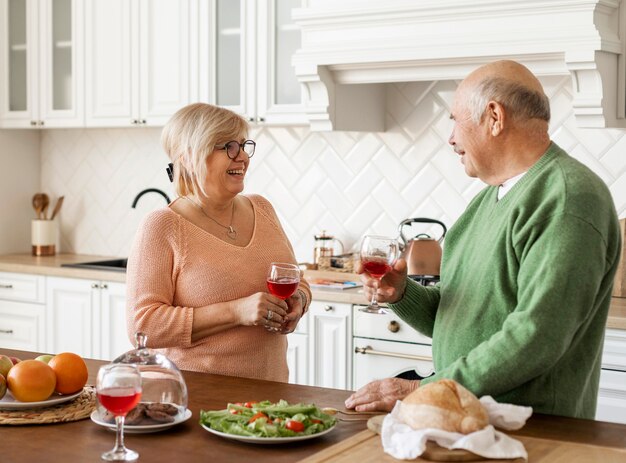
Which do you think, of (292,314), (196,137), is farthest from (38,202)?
(292,314)

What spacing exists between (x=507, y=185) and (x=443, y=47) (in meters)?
1.71

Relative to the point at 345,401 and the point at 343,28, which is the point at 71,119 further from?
the point at 345,401

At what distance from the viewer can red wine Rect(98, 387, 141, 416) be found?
1.71m

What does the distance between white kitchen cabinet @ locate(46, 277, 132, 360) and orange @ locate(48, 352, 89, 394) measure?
8.13 ft

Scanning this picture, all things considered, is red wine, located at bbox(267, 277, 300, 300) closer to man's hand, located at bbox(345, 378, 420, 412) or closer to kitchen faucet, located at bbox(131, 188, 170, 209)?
man's hand, located at bbox(345, 378, 420, 412)

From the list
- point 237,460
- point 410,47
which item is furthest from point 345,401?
point 410,47

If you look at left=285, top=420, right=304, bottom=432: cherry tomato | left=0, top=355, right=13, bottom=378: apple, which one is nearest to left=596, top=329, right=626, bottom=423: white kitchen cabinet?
left=285, top=420, right=304, bottom=432: cherry tomato

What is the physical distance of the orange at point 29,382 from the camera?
2.05m

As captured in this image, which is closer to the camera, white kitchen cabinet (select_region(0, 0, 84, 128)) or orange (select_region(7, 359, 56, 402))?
orange (select_region(7, 359, 56, 402))

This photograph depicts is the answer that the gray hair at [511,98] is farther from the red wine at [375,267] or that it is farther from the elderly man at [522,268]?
the red wine at [375,267]

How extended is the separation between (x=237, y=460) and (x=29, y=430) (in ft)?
1.54

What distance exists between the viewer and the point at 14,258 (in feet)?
16.9

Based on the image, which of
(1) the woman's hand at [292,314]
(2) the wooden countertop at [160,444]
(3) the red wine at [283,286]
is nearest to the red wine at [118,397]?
(2) the wooden countertop at [160,444]

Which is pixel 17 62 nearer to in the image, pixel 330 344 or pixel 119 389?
pixel 330 344
